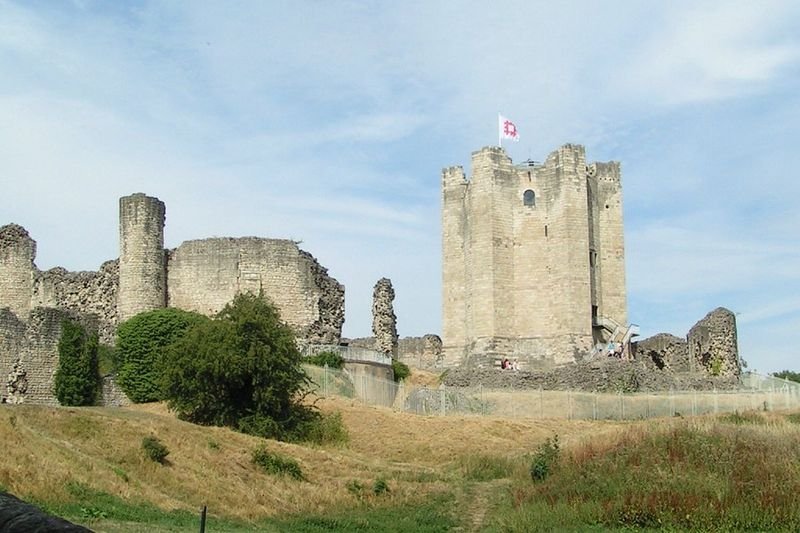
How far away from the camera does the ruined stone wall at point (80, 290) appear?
147 feet

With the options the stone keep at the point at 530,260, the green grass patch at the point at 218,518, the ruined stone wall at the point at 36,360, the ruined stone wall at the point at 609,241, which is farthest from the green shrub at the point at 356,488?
the ruined stone wall at the point at 609,241

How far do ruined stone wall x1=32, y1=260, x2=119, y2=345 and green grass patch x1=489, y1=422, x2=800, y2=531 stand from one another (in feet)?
80.3

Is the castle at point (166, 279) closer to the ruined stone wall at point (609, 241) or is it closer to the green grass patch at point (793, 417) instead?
the ruined stone wall at point (609, 241)

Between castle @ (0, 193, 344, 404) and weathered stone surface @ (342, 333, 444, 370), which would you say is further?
weathered stone surface @ (342, 333, 444, 370)

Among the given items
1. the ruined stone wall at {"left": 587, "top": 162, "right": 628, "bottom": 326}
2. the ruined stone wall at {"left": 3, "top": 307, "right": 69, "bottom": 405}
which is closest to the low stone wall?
the ruined stone wall at {"left": 587, "top": 162, "right": 628, "bottom": 326}

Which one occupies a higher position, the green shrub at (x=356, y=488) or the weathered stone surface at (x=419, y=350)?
the weathered stone surface at (x=419, y=350)

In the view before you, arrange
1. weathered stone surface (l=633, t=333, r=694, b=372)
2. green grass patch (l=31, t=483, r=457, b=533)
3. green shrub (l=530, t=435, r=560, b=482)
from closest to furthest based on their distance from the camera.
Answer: green grass patch (l=31, t=483, r=457, b=533) → green shrub (l=530, t=435, r=560, b=482) → weathered stone surface (l=633, t=333, r=694, b=372)

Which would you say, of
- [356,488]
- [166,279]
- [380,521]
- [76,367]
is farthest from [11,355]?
[380,521]

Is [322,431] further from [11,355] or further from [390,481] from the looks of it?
[11,355]

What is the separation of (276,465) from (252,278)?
1955 centimetres

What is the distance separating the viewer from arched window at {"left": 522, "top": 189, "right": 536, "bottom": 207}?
50375 millimetres

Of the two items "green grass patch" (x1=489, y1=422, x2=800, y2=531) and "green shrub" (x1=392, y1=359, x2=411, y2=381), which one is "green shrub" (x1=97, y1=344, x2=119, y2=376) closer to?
"green shrub" (x1=392, y1=359, x2=411, y2=381)

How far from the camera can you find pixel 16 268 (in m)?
45.0

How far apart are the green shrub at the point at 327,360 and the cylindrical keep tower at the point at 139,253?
20.5 feet
